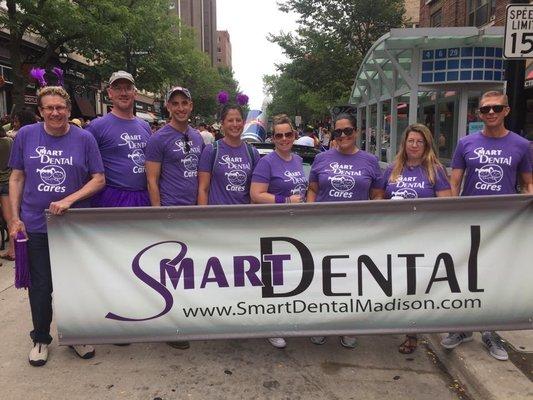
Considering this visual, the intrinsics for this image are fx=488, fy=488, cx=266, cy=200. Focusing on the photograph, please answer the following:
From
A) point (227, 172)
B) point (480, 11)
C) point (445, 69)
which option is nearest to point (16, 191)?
point (227, 172)

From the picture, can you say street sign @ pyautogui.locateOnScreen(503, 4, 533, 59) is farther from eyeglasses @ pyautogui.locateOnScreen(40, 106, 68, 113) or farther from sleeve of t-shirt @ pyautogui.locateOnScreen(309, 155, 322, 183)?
eyeglasses @ pyautogui.locateOnScreen(40, 106, 68, 113)


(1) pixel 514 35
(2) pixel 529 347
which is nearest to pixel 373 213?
(2) pixel 529 347

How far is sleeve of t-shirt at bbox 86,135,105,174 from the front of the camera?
3607 mm

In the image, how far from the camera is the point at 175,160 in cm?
393

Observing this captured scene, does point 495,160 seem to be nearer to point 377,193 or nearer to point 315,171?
point 377,193

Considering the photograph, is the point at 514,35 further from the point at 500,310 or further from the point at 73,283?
the point at 73,283

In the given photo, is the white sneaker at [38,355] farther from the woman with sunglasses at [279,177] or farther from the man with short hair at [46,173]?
the woman with sunglasses at [279,177]

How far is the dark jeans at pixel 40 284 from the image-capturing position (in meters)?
3.61

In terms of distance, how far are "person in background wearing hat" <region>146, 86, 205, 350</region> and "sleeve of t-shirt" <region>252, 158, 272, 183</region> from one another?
0.52 metres

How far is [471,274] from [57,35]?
1711cm

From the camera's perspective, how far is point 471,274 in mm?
3461

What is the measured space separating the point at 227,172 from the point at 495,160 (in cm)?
206

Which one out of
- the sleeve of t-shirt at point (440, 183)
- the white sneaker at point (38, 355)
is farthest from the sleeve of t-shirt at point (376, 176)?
the white sneaker at point (38, 355)

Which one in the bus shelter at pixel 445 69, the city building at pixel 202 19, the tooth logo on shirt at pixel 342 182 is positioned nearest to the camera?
the tooth logo on shirt at pixel 342 182
